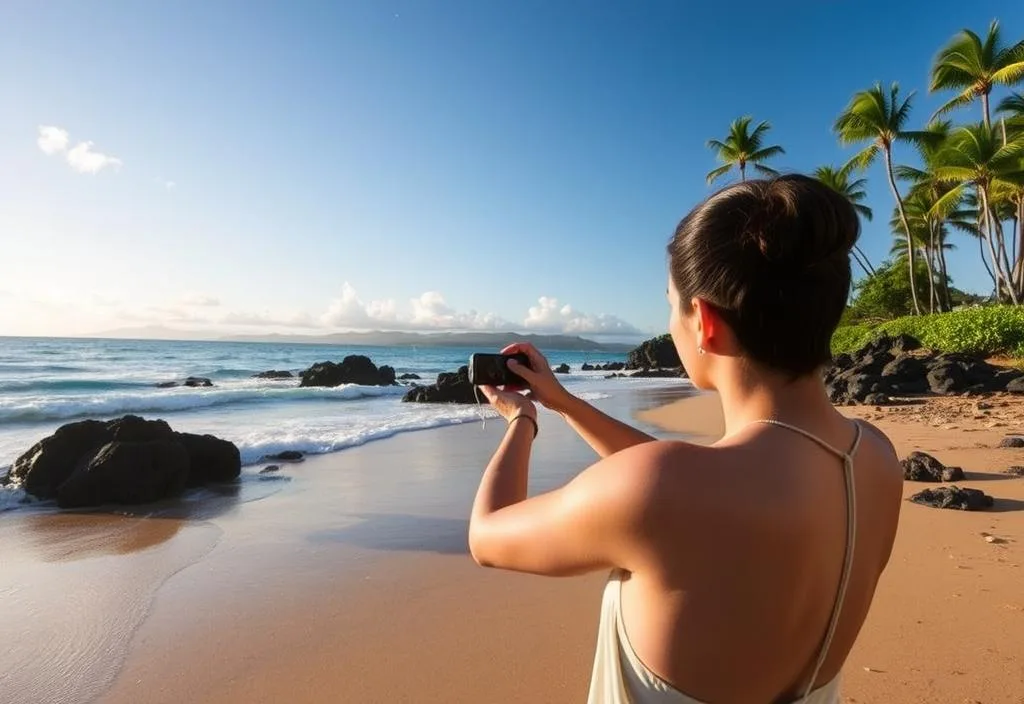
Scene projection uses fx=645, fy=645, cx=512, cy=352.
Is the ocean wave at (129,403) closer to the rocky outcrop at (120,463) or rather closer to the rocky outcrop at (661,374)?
the rocky outcrop at (120,463)

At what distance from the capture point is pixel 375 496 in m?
7.45

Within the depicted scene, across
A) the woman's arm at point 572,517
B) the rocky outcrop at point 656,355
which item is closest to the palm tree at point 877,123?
the rocky outcrop at point 656,355

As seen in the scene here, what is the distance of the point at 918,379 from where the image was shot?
15789 millimetres

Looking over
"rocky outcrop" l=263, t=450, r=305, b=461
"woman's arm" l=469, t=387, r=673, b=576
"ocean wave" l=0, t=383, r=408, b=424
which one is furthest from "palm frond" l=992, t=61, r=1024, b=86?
"woman's arm" l=469, t=387, r=673, b=576

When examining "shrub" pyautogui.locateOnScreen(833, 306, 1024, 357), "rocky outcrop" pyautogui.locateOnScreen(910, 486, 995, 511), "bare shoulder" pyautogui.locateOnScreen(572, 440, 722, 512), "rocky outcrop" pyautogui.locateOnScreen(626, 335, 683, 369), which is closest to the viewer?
"bare shoulder" pyautogui.locateOnScreen(572, 440, 722, 512)

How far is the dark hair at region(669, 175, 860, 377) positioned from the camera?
1045 mm

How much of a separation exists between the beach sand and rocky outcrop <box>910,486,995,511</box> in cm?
13

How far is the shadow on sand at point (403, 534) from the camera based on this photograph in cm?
550

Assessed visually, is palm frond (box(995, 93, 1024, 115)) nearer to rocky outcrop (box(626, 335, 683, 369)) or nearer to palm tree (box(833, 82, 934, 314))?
palm tree (box(833, 82, 934, 314))

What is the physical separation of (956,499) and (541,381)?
18.4 ft

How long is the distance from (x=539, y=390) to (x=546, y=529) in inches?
→ 28.9

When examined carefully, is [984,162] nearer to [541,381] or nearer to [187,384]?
[541,381]

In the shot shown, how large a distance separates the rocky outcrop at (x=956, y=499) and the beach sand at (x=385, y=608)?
0.13m

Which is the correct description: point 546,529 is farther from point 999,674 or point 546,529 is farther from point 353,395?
point 353,395
